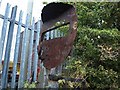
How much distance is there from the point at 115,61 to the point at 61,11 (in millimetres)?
1777

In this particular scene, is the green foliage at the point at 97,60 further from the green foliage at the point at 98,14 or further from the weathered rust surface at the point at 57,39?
the weathered rust surface at the point at 57,39

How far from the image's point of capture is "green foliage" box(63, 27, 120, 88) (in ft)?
12.0

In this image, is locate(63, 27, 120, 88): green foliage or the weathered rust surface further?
locate(63, 27, 120, 88): green foliage

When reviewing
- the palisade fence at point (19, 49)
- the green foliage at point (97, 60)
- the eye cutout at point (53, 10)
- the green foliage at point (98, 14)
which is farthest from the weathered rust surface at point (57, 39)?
the green foliage at point (98, 14)

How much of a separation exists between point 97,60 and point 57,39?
182cm

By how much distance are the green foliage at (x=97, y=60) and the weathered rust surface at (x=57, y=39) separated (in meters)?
1.39

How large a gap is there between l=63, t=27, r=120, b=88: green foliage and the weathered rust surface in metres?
1.39

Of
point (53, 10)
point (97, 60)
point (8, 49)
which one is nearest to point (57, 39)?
point (53, 10)

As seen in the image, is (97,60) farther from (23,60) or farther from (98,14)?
(23,60)

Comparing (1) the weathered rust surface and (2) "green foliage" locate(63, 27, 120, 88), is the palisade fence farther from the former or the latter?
(1) the weathered rust surface

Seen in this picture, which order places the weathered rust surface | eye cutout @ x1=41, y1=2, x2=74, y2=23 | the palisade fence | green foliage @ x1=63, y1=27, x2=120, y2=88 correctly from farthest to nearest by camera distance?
green foliage @ x1=63, y1=27, x2=120, y2=88 < the palisade fence < eye cutout @ x1=41, y1=2, x2=74, y2=23 < the weathered rust surface

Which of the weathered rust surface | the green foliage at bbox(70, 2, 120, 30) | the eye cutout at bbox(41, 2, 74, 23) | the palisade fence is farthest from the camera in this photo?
the green foliage at bbox(70, 2, 120, 30)

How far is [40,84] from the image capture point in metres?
2.52

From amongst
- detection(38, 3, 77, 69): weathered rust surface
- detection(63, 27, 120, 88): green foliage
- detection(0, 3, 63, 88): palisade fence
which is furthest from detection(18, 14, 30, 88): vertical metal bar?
detection(38, 3, 77, 69): weathered rust surface
